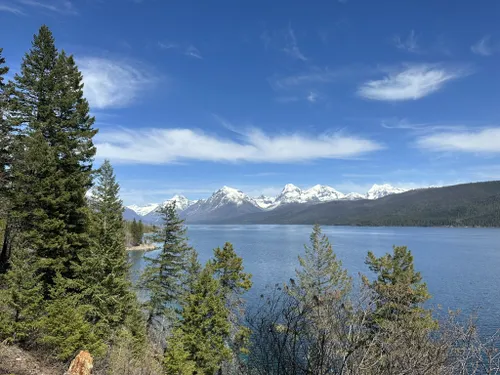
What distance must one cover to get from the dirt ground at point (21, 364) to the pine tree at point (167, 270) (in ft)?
37.0

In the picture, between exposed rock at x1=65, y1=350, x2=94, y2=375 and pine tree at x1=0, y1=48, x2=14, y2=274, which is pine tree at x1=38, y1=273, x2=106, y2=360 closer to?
exposed rock at x1=65, y1=350, x2=94, y2=375

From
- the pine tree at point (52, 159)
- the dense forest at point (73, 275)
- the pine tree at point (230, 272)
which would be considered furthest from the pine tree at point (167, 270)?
the pine tree at point (52, 159)

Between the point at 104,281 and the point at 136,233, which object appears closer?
the point at 104,281

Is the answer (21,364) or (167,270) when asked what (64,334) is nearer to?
(21,364)

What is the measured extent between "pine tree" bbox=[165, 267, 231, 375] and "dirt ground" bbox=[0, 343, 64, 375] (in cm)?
685

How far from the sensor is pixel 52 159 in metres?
19.0

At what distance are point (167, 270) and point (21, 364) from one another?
14.3m

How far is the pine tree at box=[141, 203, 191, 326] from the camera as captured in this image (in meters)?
25.8

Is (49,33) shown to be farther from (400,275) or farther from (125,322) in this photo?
(400,275)

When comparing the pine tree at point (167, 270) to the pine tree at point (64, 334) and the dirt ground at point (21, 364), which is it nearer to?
the pine tree at point (64, 334)

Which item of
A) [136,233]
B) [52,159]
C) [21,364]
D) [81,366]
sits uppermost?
[52,159]

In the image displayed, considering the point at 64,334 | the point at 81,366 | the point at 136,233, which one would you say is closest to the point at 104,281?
the point at 64,334

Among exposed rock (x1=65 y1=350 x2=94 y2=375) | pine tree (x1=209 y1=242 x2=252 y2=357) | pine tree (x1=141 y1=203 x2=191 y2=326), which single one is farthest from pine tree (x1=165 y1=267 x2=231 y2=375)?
exposed rock (x1=65 y1=350 x2=94 y2=375)

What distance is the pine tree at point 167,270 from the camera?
1016 inches
